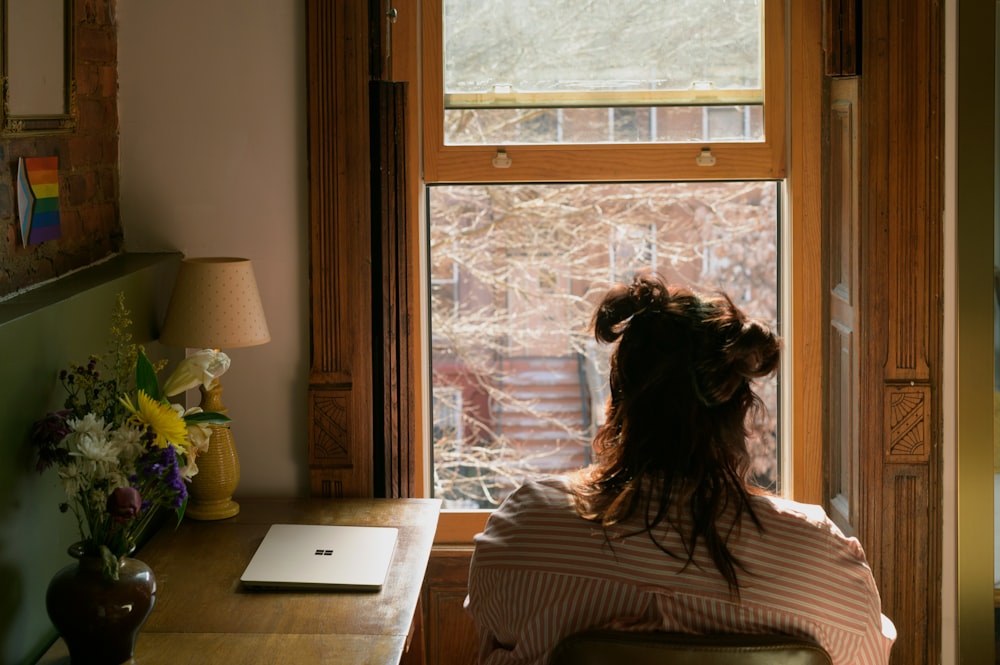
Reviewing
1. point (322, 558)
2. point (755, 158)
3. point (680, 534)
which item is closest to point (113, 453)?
point (322, 558)

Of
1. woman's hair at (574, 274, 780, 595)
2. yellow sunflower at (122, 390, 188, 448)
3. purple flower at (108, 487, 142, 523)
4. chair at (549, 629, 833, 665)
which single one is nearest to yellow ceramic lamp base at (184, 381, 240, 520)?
yellow sunflower at (122, 390, 188, 448)

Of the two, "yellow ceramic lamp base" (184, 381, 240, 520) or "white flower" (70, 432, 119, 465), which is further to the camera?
"yellow ceramic lamp base" (184, 381, 240, 520)

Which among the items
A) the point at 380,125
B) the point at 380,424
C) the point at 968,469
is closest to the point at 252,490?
the point at 380,424

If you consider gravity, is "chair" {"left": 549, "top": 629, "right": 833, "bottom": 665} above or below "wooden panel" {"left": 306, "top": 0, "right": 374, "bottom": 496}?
below

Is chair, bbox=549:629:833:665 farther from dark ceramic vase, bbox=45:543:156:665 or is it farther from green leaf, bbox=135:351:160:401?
green leaf, bbox=135:351:160:401

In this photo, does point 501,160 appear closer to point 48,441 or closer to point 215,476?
point 215,476

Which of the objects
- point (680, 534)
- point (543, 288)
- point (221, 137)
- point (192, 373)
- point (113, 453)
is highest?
point (221, 137)

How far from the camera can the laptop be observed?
2.32 m

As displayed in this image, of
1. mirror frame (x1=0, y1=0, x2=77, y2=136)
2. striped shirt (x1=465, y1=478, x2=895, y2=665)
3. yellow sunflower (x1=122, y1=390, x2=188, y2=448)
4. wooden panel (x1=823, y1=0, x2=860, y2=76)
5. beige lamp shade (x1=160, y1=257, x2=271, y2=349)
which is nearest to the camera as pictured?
striped shirt (x1=465, y1=478, x2=895, y2=665)

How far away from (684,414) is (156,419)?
91 cm

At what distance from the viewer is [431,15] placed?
293 centimetres

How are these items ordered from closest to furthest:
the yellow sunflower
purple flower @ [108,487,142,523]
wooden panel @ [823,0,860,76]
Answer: purple flower @ [108,487,142,523] → the yellow sunflower → wooden panel @ [823,0,860,76]

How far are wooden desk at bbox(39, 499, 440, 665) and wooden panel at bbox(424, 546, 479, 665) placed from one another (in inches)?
12.8

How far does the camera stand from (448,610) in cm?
308
